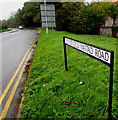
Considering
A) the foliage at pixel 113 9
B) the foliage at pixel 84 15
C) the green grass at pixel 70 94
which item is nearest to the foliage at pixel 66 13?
the foliage at pixel 84 15

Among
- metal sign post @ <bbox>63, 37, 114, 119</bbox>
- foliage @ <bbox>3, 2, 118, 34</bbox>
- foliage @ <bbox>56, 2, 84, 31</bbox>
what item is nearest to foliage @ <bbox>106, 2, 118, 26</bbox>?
foliage @ <bbox>3, 2, 118, 34</bbox>

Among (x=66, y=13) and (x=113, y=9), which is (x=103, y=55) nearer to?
(x=113, y=9)

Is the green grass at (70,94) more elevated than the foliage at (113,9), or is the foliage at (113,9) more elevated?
the foliage at (113,9)

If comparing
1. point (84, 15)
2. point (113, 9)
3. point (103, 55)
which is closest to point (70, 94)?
point (103, 55)

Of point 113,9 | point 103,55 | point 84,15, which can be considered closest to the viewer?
point 103,55

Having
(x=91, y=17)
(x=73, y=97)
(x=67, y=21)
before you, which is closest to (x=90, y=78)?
(x=73, y=97)

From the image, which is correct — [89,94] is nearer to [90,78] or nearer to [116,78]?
[90,78]

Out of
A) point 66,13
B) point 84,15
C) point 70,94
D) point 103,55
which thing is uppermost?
point 66,13

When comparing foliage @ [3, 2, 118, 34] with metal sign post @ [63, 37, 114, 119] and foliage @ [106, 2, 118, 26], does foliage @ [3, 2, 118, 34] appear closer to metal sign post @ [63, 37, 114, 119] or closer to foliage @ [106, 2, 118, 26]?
foliage @ [106, 2, 118, 26]

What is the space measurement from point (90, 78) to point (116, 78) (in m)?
0.73

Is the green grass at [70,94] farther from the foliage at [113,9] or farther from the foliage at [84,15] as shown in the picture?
the foliage at [84,15]

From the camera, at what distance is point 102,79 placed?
450 centimetres

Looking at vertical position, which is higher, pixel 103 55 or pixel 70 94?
pixel 103 55

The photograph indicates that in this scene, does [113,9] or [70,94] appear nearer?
[70,94]
